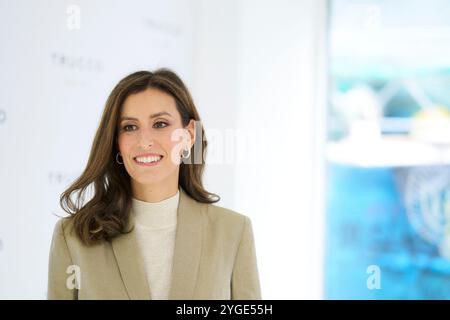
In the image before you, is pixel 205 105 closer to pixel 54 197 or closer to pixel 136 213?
pixel 54 197

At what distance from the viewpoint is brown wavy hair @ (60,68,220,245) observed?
1.20 m

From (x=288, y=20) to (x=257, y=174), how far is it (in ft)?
2.06

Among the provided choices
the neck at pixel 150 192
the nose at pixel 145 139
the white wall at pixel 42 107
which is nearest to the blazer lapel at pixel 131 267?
the neck at pixel 150 192

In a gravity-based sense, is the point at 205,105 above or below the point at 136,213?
above

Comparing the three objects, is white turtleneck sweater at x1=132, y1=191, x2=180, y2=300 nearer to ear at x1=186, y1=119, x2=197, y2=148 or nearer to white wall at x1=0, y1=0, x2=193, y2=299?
ear at x1=186, y1=119, x2=197, y2=148

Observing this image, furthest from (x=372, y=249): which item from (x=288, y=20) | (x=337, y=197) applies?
(x=288, y=20)

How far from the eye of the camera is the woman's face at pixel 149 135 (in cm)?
121

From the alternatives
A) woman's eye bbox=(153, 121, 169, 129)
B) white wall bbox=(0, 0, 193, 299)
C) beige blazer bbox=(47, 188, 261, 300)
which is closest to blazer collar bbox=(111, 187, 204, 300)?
beige blazer bbox=(47, 188, 261, 300)

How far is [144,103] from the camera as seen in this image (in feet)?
3.99

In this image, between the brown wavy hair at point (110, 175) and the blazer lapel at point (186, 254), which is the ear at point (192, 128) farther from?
the blazer lapel at point (186, 254)

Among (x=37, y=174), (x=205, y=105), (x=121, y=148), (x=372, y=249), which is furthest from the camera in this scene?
(x=372, y=249)

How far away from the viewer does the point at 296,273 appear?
202cm

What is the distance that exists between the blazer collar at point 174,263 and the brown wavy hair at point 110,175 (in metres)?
0.04

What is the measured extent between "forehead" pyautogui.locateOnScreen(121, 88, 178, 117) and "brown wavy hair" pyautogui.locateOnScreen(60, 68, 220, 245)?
0.01 metres
